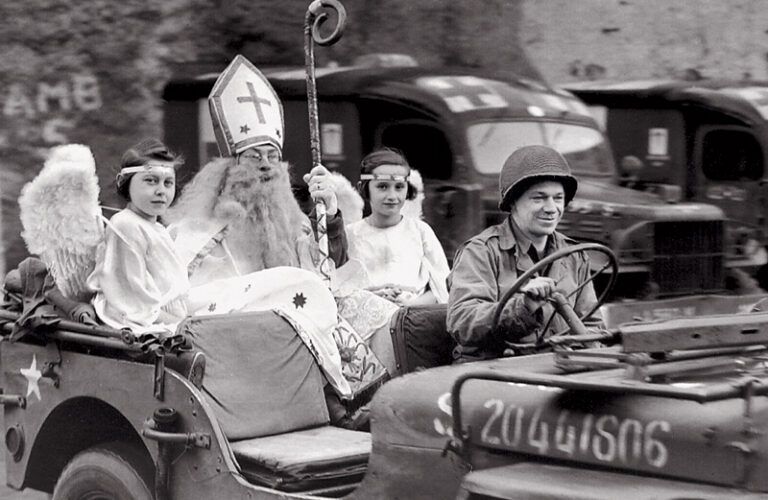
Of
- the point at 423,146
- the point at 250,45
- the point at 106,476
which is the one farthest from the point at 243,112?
the point at 250,45

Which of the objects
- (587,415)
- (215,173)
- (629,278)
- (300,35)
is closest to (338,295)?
(215,173)

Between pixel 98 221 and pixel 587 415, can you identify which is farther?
pixel 98 221

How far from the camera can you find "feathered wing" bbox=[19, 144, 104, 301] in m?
4.91

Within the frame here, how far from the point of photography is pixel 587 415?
11.4ft

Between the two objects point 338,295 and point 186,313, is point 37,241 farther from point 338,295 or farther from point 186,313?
point 338,295

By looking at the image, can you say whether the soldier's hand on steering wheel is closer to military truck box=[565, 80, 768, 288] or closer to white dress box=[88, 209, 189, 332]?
white dress box=[88, 209, 189, 332]

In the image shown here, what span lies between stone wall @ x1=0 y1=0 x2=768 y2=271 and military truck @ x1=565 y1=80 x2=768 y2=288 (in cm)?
84

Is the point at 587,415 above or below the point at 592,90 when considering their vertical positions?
below

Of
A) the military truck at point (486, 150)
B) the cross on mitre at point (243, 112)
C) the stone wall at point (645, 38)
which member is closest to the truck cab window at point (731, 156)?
the military truck at point (486, 150)

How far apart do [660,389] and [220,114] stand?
141 inches

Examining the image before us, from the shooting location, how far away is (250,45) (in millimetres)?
13719

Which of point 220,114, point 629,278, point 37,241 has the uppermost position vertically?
point 220,114

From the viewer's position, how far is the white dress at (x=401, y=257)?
6.54 metres

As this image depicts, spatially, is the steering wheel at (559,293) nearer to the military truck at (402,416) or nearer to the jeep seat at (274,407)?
the military truck at (402,416)
